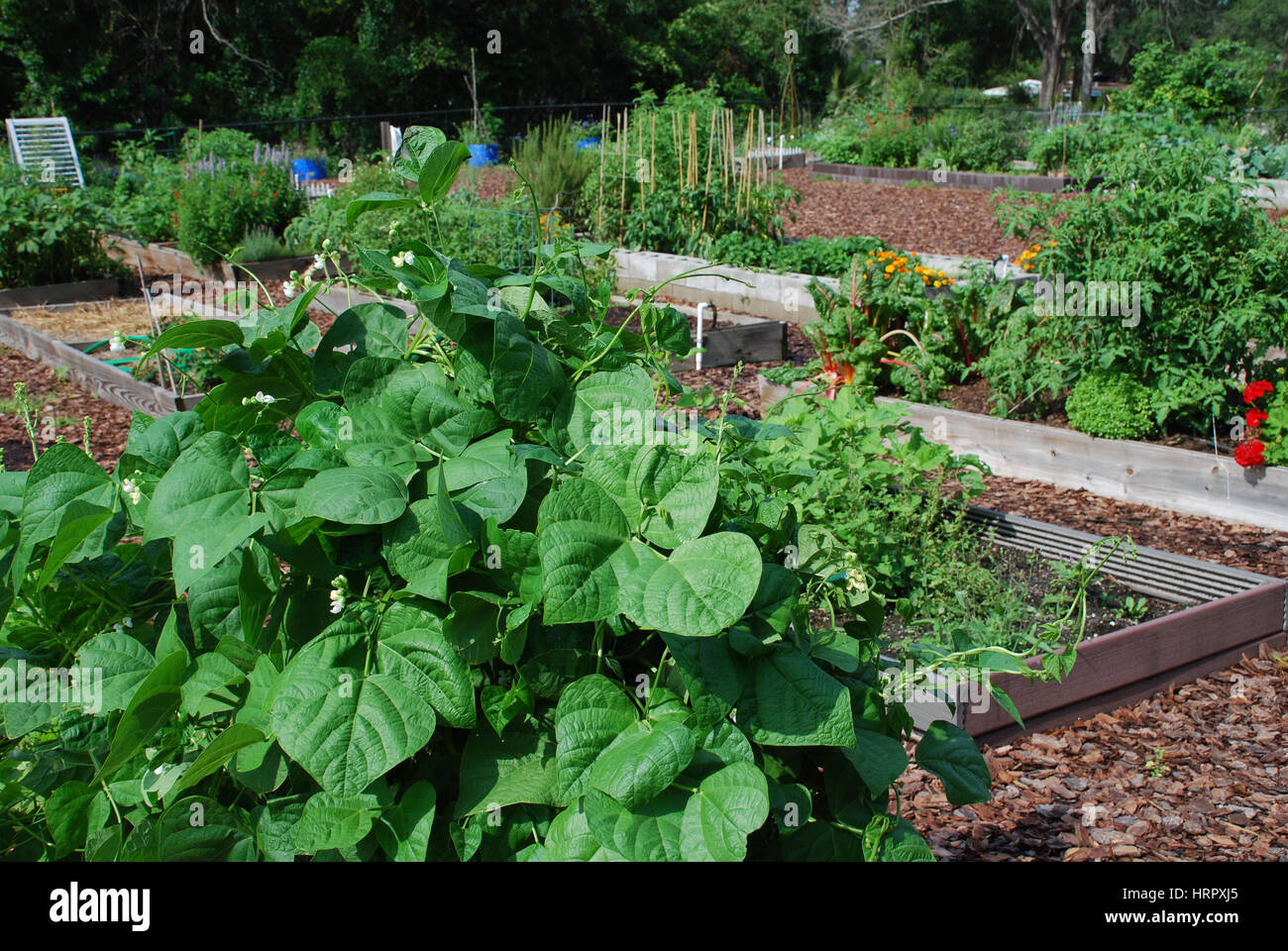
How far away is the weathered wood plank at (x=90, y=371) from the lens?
20.4ft

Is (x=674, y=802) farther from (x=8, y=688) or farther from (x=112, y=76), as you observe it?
(x=112, y=76)

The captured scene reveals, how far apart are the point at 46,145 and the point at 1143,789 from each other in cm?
1691

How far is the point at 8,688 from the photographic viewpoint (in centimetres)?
130

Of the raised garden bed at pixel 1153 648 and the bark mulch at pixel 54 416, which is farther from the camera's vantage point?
the bark mulch at pixel 54 416

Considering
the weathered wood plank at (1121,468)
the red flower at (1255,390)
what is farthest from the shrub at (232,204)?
the red flower at (1255,390)

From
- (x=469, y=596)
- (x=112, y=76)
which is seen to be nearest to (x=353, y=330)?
(x=469, y=596)

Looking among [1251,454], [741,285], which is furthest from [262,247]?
[1251,454]

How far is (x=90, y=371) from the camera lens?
6934mm

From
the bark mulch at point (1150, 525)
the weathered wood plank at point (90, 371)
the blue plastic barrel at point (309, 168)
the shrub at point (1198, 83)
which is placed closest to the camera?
the bark mulch at point (1150, 525)

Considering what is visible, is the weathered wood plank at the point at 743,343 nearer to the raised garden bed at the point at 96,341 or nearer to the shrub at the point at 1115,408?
the shrub at the point at 1115,408

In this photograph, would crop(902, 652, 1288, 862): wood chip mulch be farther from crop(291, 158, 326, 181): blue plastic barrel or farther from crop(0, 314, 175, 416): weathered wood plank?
crop(291, 158, 326, 181): blue plastic barrel

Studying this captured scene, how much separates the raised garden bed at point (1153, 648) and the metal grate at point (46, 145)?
14697mm

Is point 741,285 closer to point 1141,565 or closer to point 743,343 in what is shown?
point 743,343

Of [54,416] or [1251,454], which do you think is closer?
[1251,454]
